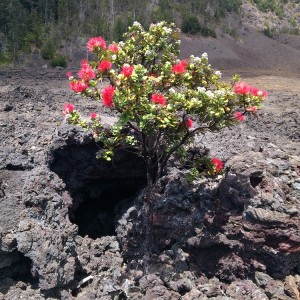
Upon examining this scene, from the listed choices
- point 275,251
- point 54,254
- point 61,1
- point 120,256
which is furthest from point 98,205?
point 61,1

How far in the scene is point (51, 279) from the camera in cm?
571

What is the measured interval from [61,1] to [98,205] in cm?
3154

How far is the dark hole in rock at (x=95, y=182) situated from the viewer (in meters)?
7.52

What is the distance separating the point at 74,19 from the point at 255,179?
3331cm

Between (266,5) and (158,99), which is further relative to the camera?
(266,5)

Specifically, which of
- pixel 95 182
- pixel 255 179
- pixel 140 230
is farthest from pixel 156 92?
pixel 95 182

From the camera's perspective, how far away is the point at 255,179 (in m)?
6.15

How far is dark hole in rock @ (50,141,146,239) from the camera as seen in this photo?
24.7 feet

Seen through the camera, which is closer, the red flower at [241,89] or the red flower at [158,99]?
the red flower at [158,99]

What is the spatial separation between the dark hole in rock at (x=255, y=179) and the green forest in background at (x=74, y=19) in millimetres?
24426

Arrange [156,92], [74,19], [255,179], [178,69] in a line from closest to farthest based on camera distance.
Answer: [178,69], [156,92], [255,179], [74,19]

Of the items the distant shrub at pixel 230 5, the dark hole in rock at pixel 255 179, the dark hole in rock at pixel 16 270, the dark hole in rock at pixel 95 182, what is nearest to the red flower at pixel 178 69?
the dark hole in rock at pixel 255 179

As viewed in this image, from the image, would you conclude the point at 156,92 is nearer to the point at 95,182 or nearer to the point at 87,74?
the point at 87,74

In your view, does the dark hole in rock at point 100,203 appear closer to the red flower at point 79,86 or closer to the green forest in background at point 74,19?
the red flower at point 79,86
